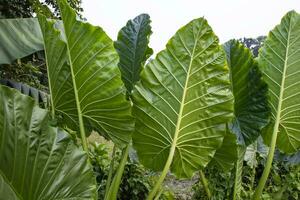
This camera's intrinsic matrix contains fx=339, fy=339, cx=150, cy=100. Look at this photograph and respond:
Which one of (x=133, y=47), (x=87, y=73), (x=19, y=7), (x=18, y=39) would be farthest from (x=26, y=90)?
(x=19, y=7)

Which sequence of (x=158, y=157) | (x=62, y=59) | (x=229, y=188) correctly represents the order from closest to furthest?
(x=62, y=59) < (x=158, y=157) < (x=229, y=188)

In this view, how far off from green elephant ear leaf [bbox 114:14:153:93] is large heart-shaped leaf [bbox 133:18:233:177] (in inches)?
9.3

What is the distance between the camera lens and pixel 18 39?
5.57 ft

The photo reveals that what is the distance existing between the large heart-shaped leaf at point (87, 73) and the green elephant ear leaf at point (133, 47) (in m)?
0.23

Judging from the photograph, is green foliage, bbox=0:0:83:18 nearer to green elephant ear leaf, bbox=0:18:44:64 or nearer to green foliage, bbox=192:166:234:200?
green elephant ear leaf, bbox=0:18:44:64

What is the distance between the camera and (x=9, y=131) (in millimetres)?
756

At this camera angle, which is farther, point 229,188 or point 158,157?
point 229,188

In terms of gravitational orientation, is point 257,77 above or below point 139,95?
above

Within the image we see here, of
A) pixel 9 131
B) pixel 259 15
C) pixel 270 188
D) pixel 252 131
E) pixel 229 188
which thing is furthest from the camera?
pixel 259 15

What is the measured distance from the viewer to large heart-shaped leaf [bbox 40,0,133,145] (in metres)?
1.17

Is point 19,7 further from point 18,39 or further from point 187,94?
point 187,94

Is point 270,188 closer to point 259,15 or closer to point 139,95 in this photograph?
point 139,95

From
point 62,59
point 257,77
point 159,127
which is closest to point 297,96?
point 257,77

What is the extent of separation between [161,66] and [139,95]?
13cm
